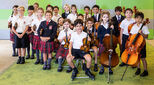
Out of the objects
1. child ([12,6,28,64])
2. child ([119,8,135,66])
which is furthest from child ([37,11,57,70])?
child ([119,8,135,66])

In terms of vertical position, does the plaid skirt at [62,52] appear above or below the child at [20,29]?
below

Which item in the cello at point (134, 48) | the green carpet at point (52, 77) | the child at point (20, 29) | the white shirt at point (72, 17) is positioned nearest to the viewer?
the cello at point (134, 48)

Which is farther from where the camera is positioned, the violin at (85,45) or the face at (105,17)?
the face at (105,17)

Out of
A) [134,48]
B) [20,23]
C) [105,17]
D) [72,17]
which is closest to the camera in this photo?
[134,48]

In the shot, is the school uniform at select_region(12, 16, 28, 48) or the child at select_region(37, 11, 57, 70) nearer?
the child at select_region(37, 11, 57, 70)

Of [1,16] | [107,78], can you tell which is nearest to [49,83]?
[107,78]

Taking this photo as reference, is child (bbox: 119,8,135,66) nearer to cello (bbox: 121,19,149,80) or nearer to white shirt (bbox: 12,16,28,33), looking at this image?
cello (bbox: 121,19,149,80)

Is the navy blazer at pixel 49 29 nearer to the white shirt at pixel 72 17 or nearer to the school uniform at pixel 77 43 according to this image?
the school uniform at pixel 77 43

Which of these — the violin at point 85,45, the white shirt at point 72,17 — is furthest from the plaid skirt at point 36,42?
the violin at point 85,45

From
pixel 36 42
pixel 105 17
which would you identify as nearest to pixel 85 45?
pixel 105 17

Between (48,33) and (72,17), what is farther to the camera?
(72,17)

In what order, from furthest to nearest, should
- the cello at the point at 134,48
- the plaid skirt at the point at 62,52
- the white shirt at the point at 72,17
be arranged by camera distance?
the white shirt at the point at 72,17 → the plaid skirt at the point at 62,52 → the cello at the point at 134,48

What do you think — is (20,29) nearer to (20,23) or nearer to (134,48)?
(20,23)

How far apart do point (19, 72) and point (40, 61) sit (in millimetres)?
653
